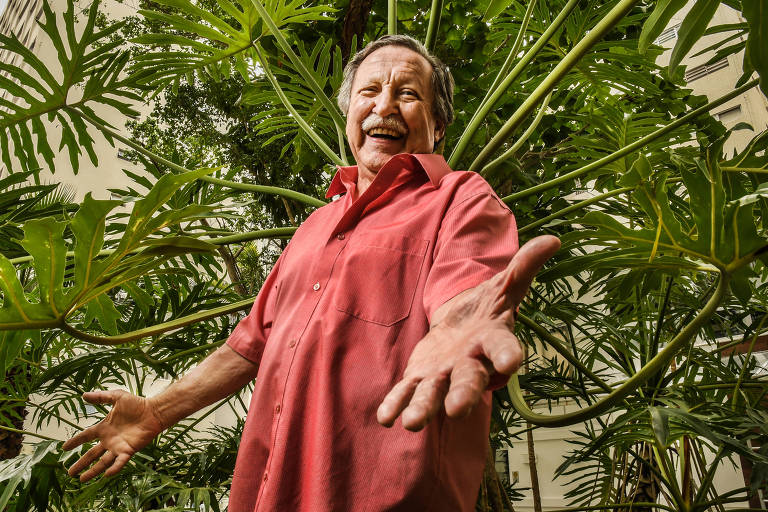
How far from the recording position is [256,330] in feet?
3.82

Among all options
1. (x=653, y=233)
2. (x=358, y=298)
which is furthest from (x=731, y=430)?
(x=358, y=298)

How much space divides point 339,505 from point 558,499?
9.17m

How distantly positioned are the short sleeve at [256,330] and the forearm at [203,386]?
0.6 inches

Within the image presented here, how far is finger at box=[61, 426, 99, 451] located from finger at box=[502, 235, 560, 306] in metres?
0.89

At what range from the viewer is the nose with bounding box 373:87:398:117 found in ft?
3.87

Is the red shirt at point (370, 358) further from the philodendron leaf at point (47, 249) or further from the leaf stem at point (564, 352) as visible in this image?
the leaf stem at point (564, 352)

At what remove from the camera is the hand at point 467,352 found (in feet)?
1.50

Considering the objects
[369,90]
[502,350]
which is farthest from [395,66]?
[502,350]

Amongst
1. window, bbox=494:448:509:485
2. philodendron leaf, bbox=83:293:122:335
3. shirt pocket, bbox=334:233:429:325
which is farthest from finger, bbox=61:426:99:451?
window, bbox=494:448:509:485

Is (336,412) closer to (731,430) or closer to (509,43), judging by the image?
(731,430)

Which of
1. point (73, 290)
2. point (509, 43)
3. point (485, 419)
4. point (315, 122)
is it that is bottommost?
point (485, 419)

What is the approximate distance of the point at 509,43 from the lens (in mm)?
2980

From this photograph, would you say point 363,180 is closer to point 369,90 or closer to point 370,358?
point 369,90

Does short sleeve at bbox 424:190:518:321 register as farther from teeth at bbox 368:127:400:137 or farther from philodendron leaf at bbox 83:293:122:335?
philodendron leaf at bbox 83:293:122:335
